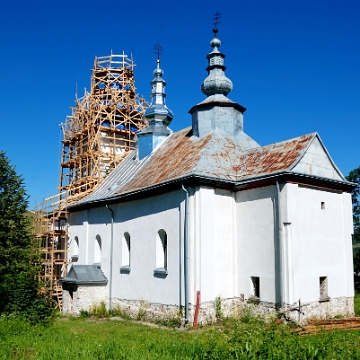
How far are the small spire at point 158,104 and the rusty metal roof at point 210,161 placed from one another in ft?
10.0

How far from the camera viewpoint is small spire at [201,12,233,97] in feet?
68.0

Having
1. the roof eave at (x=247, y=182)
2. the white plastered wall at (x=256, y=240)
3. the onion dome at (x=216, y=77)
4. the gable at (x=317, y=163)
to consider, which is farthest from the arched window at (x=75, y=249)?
the gable at (x=317, y=163)

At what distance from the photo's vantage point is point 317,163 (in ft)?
53.5

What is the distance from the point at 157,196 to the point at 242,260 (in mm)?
4221

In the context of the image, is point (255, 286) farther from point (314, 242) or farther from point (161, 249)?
point (161, 249)

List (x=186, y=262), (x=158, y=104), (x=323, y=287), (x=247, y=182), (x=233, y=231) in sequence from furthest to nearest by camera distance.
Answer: (x=158, y=104)
(x=233, y=231)
(x=247, y=182)
(x=323, y=287)
(x=186, y=262)

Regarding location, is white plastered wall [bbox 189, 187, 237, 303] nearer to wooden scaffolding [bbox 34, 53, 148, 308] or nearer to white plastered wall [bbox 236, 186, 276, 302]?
white plastered wall [bbox 236, 186, 276, 302]

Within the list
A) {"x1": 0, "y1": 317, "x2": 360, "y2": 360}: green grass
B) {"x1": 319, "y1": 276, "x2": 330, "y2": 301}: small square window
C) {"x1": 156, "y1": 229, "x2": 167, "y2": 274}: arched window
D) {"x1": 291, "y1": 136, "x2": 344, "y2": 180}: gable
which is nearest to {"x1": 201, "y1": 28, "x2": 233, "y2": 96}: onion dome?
{"x1": 291, "y1": 136, "x2": 344, "y2": 180}: gable

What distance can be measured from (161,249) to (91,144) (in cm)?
1237

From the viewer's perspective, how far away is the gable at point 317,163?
51.5 feet

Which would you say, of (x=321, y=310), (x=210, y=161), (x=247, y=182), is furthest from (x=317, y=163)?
(x=321, y=310)

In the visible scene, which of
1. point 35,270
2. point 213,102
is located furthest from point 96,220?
point 213,102

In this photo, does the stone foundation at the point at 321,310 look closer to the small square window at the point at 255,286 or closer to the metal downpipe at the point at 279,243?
the metal downpipe at the point at 279,243

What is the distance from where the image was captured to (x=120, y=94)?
101 ft
